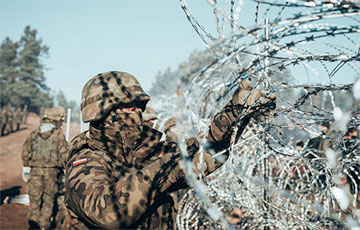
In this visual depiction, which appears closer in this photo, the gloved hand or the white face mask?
the gloved hand

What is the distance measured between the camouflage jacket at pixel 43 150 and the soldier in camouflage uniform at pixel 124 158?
522cm

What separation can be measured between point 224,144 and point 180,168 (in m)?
0.79

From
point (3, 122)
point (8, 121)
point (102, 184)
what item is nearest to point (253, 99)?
point (102, 184)

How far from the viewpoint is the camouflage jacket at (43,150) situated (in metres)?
7.36

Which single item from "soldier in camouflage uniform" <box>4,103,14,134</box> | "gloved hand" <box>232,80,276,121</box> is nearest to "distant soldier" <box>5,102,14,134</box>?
"soldier in camouflage uniform" <box>4,103,14,134</box>

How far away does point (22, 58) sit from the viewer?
4284cm

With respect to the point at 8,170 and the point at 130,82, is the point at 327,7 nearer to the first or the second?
the point at 130,82

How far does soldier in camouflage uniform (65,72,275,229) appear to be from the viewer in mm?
1854

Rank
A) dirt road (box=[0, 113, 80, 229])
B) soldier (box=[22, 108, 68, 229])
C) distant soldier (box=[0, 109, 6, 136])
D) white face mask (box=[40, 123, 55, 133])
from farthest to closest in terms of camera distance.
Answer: distant soldier (box=[0, 109, 6, 136]) < dirt road (box=[0, 113, 80, 229]) < white face mask (box=[40, 123, 55, 133]) < soldier (box=[22, 108, 68, 229])

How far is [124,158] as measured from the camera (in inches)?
99.2

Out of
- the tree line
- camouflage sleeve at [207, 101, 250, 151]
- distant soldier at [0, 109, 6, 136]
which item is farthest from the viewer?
the tree line

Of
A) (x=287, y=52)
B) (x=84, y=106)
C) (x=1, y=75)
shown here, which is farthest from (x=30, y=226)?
(x=1, y=75)

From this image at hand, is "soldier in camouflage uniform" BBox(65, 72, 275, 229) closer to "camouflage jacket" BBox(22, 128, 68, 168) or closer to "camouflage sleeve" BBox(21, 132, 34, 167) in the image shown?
"camouflage jacket" BBox(22, 128, 68, 168)

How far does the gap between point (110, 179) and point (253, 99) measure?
1077 millimetres
